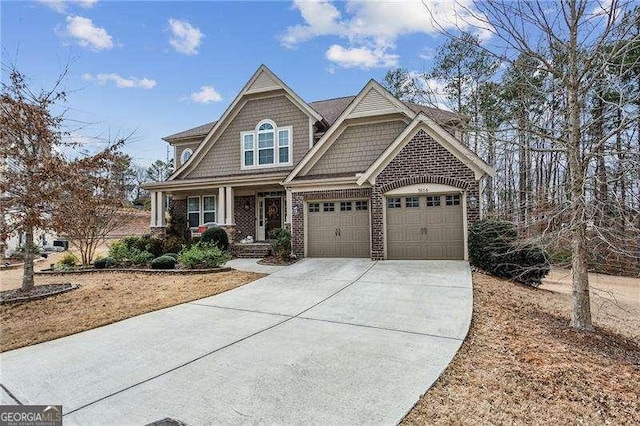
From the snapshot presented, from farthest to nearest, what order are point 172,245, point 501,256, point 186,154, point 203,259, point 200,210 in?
point 186,154 → point 200,210 → point 172,245 → point 203,259 → point 501,256

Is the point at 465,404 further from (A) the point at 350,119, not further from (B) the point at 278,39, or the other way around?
(B) the point at 278,39

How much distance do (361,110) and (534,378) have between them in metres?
12.0

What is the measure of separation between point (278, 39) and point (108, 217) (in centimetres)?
1130

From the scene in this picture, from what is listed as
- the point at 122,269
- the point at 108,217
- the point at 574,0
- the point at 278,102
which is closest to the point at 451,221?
the point at 574,0

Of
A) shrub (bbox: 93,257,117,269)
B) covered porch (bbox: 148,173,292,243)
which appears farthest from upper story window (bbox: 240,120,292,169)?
shrub (bbox: 93,257,117,269)

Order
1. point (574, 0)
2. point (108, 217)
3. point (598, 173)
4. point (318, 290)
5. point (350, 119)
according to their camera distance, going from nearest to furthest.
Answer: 1. point (574, 0)
2. point (598, 173)
3. point (318, 290)
4. point (350, 119)
5. point (108, 217)

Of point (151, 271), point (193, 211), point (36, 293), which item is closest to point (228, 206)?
point (193, 211)

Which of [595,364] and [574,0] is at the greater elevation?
[574,0]

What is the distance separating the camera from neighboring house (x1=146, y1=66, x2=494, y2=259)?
11477 mm

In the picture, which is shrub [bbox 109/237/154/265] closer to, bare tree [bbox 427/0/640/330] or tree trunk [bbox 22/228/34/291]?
tree trunk [bbox 22/228/34/291]

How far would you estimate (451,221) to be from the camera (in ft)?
37.5

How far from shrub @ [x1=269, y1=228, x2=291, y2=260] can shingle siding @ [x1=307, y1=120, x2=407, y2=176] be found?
111 inches

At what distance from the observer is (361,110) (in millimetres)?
14125

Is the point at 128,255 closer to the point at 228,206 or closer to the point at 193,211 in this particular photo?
the point at 228,206
